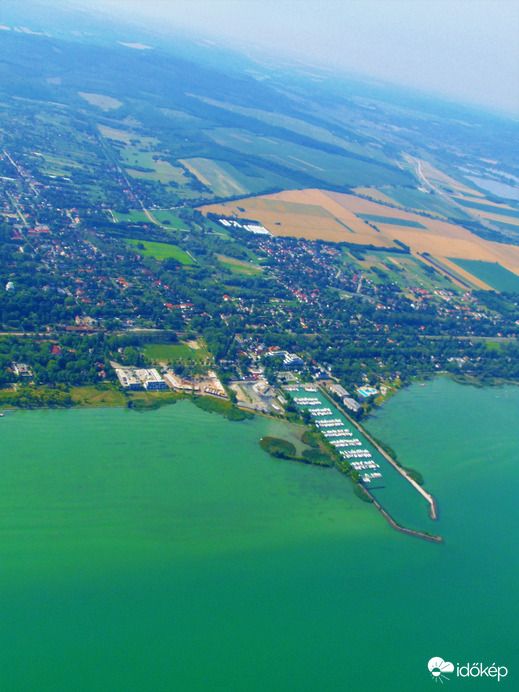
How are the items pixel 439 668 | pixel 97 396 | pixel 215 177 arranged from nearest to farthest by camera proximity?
pixel 439 668, pixel 97 396, pixel 215 177

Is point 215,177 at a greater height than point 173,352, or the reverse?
point 215,177

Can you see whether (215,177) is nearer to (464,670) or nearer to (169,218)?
(169,218)

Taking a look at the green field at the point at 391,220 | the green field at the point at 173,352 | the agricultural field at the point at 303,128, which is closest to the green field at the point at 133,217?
the green field at the point at 173,352

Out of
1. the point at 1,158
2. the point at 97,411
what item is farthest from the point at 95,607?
the point at 1,158

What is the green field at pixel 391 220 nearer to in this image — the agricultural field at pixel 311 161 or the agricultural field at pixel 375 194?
the agricultural field at pixel 375 194

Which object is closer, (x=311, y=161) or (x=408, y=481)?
(x=408, y=481)

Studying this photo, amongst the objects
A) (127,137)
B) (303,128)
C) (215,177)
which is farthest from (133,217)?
(303,128)

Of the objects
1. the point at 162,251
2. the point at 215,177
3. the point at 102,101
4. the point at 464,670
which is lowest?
the point at 464,670
